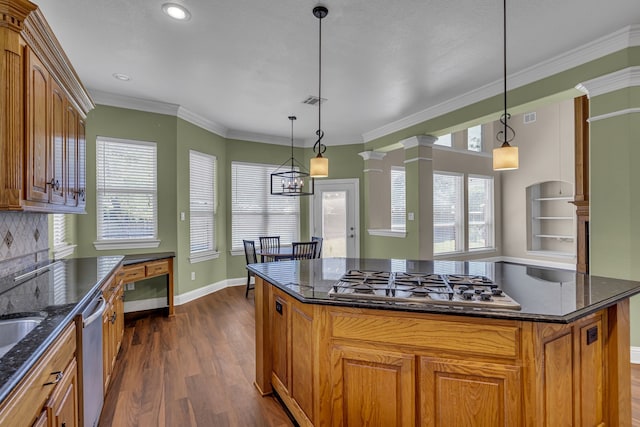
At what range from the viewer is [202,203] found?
5.11 m

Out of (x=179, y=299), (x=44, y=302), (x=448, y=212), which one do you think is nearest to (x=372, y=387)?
(x=44, y=302)

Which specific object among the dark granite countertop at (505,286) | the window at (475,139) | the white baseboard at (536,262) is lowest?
the white baseboard at (536,262)

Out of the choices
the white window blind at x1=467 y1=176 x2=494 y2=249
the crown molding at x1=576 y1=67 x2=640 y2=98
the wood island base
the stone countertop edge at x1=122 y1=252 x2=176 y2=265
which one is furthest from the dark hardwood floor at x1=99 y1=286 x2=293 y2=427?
the white window blind at x1=467 y1=176 x2=494 y2=249

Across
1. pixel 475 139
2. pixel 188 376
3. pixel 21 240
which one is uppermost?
pixel 475 139

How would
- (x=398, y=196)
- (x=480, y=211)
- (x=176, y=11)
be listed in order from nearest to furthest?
1. (x=176, y=11)
2. (x=398, y=196)
3. (x=480, y=211)

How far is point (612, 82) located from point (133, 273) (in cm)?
512

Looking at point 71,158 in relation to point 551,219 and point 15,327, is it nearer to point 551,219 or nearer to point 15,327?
point 15,327

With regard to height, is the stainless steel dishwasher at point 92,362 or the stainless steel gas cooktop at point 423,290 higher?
the stainless steel gas cooktop at point 423,290

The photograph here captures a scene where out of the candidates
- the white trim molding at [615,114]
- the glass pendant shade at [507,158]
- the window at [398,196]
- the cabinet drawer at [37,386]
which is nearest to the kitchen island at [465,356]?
the glass pendant shade at [507,158]

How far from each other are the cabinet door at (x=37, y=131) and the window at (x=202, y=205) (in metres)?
2.74

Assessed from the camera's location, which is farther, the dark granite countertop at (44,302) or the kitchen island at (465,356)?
the kitchen island at (465,356)

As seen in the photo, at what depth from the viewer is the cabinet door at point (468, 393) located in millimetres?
1380

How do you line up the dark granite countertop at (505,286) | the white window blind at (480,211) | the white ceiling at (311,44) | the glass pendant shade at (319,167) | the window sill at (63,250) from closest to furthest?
the dark granite countertop at (505,286)
the white ceiling at (311,44)
the glass pendant shade at (319,167)
the window sill at (63,250)
the white window blind at (480,211)

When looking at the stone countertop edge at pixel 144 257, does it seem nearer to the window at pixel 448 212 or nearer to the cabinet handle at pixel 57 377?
the cabinet handle at pixel 57 377
